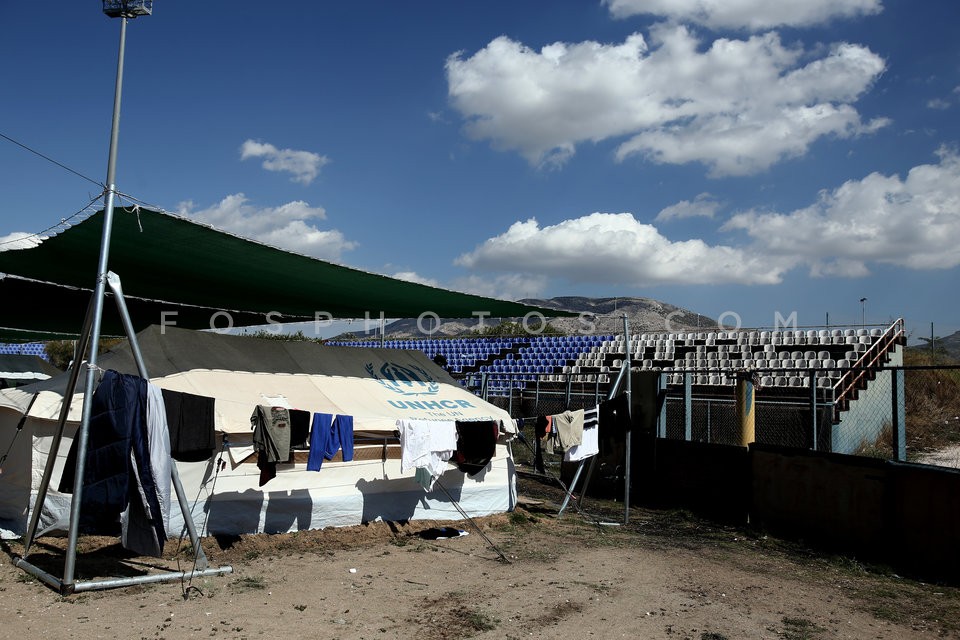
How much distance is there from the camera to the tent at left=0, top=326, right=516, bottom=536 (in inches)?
311

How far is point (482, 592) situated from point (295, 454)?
3.07 meters

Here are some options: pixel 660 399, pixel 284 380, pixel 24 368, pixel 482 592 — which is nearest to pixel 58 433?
pixel 284 380

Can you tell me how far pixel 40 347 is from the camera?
4756 cm

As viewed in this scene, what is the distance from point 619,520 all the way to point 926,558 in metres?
4.02

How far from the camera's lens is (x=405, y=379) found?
11461mm

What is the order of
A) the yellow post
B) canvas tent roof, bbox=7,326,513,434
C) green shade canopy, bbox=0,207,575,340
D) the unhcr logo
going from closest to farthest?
1. green shade canopy, bbox=0,207,575,340
2. canvas tent roof, bbox=7,326,513,434
3. the unhcr logo
4. the yellow post

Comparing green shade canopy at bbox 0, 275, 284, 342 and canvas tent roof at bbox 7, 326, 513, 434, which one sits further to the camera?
green shade canopy at bbox 0, 275, 284, 342

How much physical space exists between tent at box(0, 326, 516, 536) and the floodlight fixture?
3984mm

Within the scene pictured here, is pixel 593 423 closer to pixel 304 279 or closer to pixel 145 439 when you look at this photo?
pixel 304 279

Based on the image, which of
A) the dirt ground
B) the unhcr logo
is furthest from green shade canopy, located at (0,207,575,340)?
the dirt ground

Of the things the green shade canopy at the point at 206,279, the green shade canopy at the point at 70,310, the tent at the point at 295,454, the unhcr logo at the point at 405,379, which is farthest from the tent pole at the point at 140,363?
the unhcr logo at the point at 405,379

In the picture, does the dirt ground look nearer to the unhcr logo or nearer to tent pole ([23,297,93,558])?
tent pole ([23,297,93,558])

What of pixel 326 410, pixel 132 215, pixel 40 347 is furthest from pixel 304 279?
pixel 40 347

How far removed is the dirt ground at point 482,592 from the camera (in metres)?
5.72
